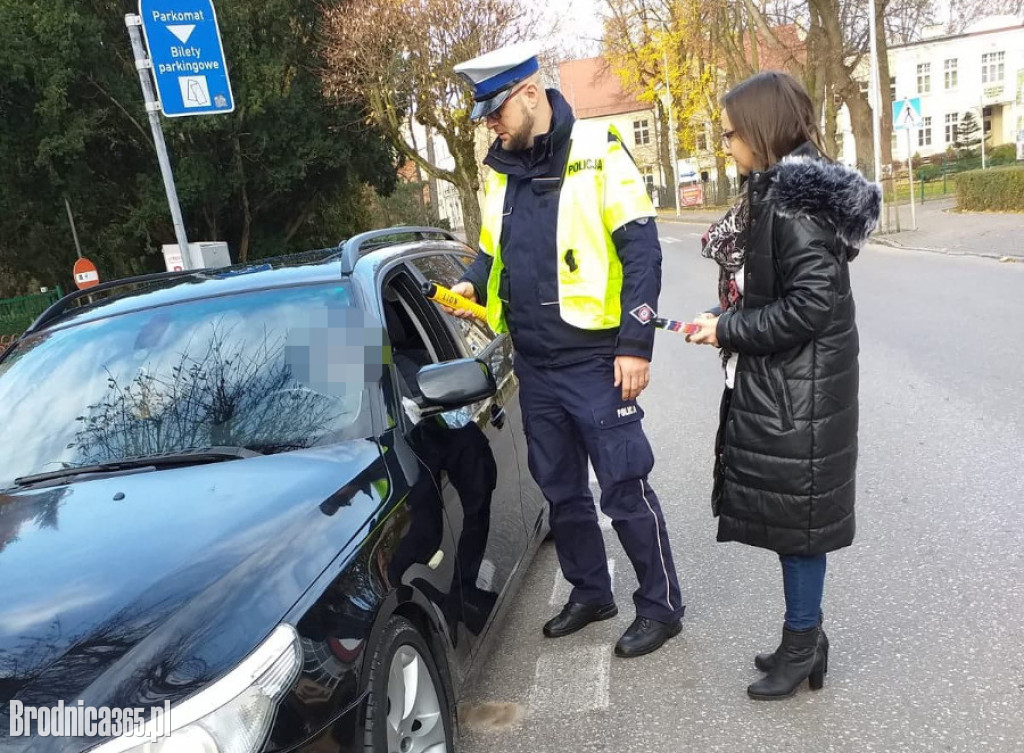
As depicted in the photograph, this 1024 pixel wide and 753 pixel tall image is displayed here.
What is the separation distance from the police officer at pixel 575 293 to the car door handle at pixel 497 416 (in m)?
0.12

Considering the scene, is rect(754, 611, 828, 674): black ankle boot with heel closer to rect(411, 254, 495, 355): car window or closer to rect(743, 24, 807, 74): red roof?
rect(411, 254, 495, 355): car window

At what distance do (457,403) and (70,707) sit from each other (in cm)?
138

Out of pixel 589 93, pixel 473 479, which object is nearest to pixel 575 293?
pixel 473 479

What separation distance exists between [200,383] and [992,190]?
22.8 metres

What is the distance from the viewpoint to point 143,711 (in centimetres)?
154

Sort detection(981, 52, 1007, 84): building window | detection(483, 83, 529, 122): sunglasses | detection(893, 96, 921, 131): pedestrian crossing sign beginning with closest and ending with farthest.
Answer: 1. detection(483, 83, 529, 122): sunglasses
2. detection(893, 96, 921, 131): pedestrian crossing sign
3. detection(981, 52, 1007, 84): building window

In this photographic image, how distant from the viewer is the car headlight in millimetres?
1531

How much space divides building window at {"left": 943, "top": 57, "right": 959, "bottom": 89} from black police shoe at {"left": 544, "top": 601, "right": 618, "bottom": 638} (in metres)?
71.5

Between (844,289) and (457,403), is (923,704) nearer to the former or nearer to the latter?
(844,289)

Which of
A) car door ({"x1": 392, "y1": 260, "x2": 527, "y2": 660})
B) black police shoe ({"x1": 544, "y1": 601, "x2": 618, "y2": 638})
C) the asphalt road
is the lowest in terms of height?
the asphalt road

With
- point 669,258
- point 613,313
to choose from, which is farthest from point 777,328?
point 669,258

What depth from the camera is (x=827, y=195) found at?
95.5 inches

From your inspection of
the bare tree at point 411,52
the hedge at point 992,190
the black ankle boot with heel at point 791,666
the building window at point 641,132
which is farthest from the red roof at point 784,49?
the building window at point 641,132

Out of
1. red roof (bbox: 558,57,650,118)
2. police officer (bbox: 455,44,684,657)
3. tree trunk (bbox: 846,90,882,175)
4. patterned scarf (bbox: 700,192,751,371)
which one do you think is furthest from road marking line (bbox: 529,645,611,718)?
red roof (bbox: 558,57,650,118)
